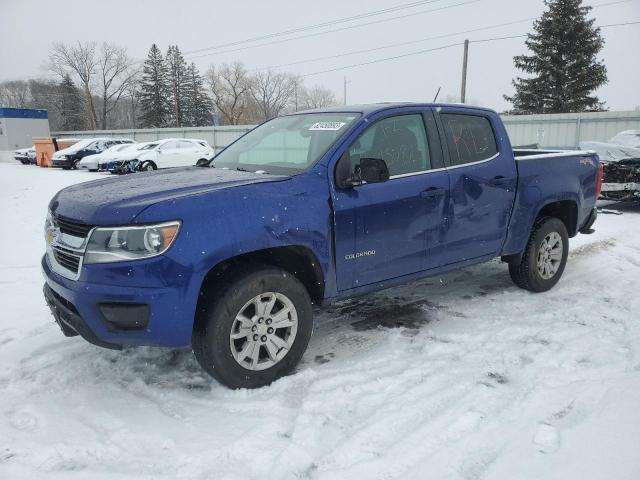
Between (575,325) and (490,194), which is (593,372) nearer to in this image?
(575,325)

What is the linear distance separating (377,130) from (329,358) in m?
1.73

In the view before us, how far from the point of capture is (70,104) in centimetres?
7319

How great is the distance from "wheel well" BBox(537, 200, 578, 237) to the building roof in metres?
48.8

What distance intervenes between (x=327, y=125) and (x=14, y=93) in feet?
398

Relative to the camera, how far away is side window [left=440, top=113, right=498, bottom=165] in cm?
411

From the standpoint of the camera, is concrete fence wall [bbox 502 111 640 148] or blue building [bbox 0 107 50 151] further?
blue building [bbox 0 107 50 151]

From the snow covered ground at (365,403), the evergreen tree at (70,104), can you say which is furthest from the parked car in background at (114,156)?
the evergreen tree at (70,104)

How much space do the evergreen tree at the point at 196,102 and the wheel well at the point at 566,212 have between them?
64.7 metres

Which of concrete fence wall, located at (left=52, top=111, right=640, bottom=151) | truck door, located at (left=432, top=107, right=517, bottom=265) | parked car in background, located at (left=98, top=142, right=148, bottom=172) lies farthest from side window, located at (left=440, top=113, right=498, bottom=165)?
parked car in background, located at (left=98, top=142, right=148, bottom=172)

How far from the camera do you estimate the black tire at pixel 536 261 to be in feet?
15.9

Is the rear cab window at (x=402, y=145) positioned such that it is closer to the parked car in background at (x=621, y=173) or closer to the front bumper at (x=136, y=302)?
the front bumper at (x=136, y=302)

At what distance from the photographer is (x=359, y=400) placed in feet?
9.78

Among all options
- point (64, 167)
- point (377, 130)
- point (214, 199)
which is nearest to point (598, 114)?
point (377, 130)

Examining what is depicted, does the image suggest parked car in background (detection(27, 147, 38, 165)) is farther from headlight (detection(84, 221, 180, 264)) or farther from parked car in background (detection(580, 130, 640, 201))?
headlight (detection(84, 221, 180, 264))
